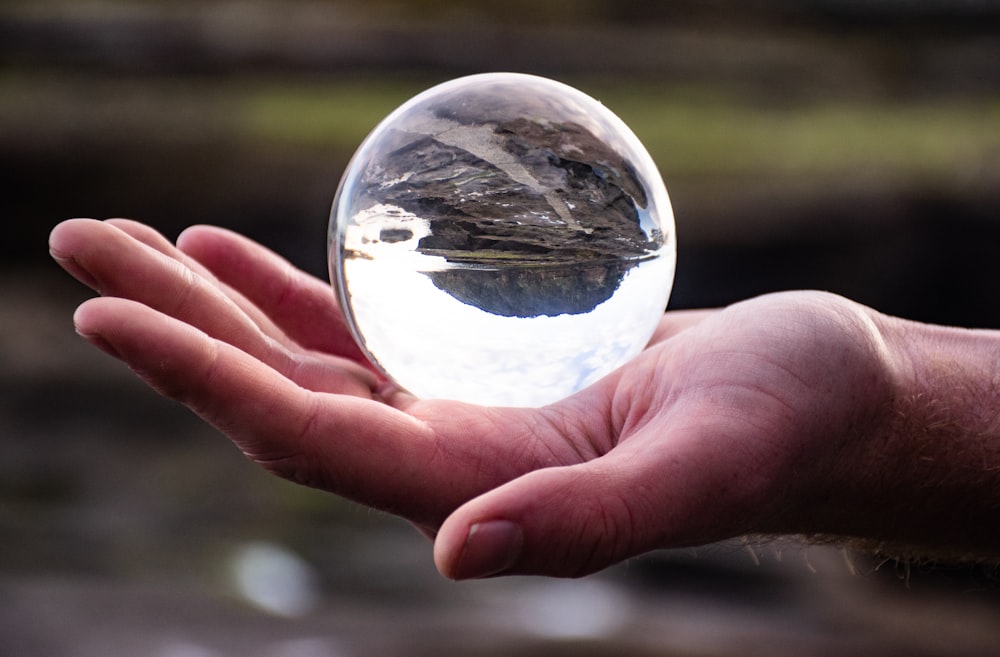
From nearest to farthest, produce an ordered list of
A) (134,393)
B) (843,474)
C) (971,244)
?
(843,474)
(971,244)
(134,393)

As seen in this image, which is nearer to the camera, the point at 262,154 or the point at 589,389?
the point at 589,389

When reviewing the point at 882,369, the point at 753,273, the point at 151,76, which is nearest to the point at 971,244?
the point at 753,273

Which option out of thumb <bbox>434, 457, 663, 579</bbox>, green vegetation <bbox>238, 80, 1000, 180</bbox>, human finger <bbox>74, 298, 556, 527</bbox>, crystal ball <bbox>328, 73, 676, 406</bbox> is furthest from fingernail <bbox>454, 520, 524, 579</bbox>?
green vegetation <bbox>238, 80, 1000, 180</bbox>

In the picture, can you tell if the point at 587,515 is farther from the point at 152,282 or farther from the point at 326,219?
the point at 326,219

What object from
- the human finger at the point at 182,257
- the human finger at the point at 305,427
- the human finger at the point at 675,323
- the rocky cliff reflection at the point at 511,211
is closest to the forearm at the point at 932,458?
the human finger at the point at 675,323

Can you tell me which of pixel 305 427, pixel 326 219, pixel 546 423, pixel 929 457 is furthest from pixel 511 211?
pixel 326 219

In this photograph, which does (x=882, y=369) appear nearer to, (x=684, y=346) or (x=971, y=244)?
(x=684, y=346)

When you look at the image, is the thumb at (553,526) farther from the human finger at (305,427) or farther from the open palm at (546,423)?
the human finger at (305,427)
